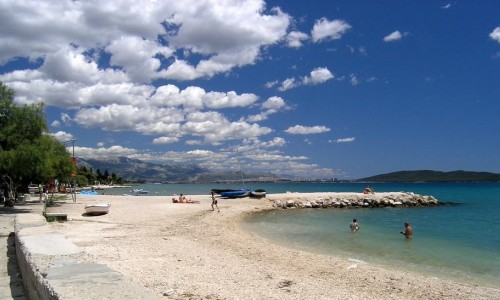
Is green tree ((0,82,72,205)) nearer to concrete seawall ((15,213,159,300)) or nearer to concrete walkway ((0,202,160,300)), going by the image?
concrete walkway ((0,202,160,300))

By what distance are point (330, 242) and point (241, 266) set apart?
979 centimetres

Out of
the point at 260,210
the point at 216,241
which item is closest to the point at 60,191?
the point at 260,210

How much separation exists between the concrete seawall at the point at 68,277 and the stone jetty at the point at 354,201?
37.4 m

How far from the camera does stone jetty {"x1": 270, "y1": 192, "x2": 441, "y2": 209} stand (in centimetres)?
4831

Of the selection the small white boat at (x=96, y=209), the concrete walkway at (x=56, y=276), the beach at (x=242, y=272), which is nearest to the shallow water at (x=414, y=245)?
the beach at (x=242, y=272)

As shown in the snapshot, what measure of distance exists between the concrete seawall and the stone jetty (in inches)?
1471

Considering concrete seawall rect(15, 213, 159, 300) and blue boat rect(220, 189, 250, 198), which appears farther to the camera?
blue boat rect(220, 189, 250, 198)

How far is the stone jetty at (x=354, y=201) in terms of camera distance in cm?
4831

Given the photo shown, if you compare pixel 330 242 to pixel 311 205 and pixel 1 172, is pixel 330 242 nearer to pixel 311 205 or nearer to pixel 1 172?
pixel 1 172

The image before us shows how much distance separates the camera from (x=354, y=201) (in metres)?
52.8

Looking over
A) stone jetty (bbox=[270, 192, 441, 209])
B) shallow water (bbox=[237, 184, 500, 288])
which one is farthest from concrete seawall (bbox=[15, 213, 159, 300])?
stone jetty (bbox=[270, 192, 441, 209])

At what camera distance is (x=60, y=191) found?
231ft

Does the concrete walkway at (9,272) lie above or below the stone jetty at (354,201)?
above

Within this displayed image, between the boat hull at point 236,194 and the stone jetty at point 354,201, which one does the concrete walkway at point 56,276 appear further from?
the boat hull at point 236,194
